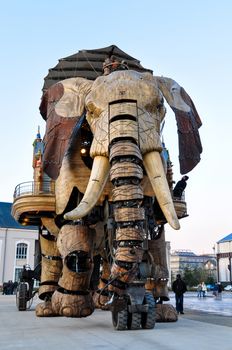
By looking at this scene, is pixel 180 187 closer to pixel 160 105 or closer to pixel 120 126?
pixel 160 105

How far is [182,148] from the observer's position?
7367 mm

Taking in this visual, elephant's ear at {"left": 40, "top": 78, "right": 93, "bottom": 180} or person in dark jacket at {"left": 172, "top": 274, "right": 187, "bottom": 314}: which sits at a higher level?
elephant's ear at {"left": 40, "top": 78, "right": 93, "bottom": 180}

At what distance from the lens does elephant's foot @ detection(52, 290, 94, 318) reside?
6973 millimetres

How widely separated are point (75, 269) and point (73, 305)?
0.60m

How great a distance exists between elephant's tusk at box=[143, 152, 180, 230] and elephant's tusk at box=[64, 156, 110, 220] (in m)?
0.60

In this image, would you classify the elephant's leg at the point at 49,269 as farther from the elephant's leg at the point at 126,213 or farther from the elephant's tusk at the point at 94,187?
the elephant's leg at the point at 126,213

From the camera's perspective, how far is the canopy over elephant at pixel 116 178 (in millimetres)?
5840

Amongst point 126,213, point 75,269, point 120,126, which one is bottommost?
point 75,269

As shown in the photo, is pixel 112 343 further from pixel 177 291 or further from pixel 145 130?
pixel 177 291

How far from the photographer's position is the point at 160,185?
6.21 m

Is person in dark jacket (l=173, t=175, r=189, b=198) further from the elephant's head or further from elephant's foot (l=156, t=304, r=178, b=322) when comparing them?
elephant's foot (l=156, t=304, r=178, b=322)

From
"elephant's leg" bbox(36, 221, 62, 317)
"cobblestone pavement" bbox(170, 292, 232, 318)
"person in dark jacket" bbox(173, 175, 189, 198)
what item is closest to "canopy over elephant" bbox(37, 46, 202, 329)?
"elephant's leg" bbox(36, 221, 62, 317)

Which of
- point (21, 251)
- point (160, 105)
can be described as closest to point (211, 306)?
point (160, 105)

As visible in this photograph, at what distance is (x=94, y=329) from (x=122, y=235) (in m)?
1.69
